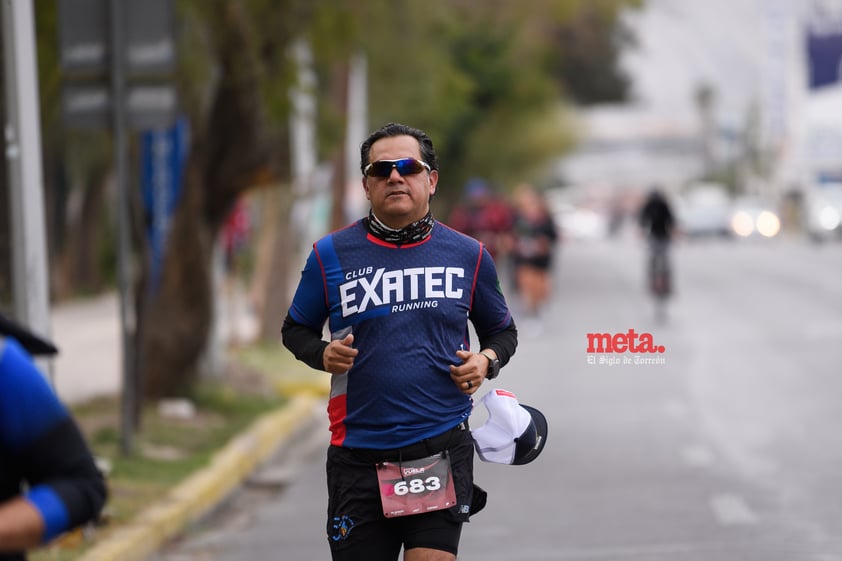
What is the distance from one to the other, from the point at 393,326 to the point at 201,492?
5.49 m

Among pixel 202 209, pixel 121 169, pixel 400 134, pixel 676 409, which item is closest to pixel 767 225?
pixel 676 409

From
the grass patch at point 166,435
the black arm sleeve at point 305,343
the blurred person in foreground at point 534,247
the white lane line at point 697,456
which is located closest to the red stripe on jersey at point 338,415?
the black arm sleeve at point 305,343

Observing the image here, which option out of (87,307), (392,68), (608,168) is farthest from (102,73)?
(608,168)

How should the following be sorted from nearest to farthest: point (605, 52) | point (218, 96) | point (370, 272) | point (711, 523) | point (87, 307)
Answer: point (370, 272) → point (711, 523) → point (218, 96) → point (87, 307) → point (605, 52)

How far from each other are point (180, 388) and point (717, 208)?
50682mm

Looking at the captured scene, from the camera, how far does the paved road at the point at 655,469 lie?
8172 millimetres

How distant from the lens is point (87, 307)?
31484mm

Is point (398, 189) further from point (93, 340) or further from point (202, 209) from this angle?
point (93, 340)

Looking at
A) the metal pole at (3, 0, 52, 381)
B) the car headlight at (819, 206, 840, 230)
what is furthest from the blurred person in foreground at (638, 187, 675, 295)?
the car headlight at (819, 206, 840, 230)

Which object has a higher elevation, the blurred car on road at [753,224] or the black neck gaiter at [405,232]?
the black neck gaiter at [405,232]

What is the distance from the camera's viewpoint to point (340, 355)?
4453mm

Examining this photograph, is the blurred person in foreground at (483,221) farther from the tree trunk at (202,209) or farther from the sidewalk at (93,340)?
the tree trunk at (202,209)

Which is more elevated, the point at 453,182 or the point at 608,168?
the point at 453,182

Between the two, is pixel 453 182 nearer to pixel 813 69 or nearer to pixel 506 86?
pixel 506 86
